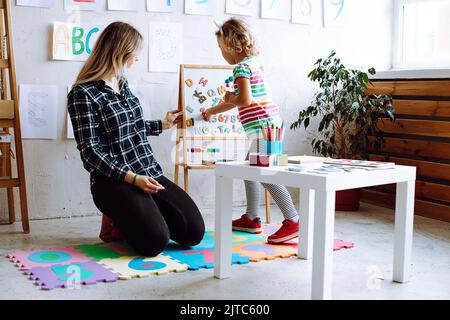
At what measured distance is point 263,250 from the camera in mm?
2953

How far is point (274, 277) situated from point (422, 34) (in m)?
2.43

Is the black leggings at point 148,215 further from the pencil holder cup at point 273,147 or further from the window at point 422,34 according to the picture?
the window at point 422,34

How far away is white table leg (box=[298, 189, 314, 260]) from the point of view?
2.81 meters

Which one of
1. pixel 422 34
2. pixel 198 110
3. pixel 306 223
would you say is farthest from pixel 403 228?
pixel 422 34

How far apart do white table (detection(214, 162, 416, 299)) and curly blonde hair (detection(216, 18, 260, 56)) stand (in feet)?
2.22

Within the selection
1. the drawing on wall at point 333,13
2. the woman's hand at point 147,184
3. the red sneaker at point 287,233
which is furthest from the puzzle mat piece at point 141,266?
the drawing on wall at point 333,13

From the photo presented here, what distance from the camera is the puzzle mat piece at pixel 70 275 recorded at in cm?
240

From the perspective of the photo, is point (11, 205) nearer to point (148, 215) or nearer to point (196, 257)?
point (148, 215)

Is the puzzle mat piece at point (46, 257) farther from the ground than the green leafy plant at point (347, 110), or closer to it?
closer to it

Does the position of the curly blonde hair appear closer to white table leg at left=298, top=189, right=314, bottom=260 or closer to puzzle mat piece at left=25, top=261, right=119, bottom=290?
white table leg at left=298, top=189, right=314, bottom=260

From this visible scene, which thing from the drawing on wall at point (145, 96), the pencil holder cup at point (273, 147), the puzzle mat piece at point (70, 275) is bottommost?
the puzzle mat piece at point (70, 275)

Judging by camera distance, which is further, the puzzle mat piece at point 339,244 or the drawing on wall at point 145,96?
the drawing on wall at point 145,96

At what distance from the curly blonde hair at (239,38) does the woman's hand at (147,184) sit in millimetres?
671
